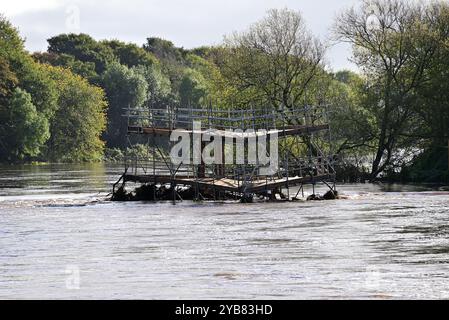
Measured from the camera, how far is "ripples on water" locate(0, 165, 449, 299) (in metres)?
28.2

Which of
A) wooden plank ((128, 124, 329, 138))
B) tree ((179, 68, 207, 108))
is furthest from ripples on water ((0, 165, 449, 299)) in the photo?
tree ((179, 68, 207, 108))

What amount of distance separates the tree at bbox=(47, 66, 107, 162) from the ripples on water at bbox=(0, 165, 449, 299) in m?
86.3

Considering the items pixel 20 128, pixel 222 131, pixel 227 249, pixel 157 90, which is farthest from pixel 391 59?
pixel 157 90

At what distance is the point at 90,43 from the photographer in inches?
7579

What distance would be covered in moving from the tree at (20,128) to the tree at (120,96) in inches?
1183

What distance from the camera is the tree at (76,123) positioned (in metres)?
145

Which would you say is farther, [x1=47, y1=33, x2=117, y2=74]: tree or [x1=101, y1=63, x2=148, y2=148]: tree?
[x1=47, y1=33, x2=117, y2=74]: tree

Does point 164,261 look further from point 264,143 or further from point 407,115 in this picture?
point 407,115

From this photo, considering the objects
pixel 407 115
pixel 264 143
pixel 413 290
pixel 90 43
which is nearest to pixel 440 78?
pixel 407 115

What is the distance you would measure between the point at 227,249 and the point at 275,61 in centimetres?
4777

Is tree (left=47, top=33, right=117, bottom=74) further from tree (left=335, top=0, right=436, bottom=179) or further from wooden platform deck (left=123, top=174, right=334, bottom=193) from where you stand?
wooden platform deck (left=123, top=174, right=334, bottom=193)

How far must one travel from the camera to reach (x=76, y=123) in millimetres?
146625

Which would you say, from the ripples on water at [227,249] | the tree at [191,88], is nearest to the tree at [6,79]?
the tree at [191,88]

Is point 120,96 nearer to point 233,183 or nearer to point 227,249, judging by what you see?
point 233,183
